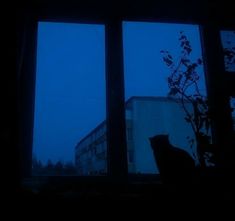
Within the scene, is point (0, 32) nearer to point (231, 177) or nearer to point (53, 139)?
point (53, 139)

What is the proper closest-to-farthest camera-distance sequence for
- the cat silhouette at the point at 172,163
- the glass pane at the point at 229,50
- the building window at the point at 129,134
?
the cat silhouette at the point at 172,163, the building window at the point at 129,134, the glass pane at the point at 229,50

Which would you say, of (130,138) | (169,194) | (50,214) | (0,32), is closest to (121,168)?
(130,138)

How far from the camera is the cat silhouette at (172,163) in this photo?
77.0 inches

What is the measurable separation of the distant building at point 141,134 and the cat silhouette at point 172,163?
1.85ft

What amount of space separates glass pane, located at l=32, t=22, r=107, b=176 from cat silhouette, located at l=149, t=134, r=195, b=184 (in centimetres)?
74

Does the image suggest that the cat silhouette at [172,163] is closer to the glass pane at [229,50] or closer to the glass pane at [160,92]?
the glass pane at [160,92]

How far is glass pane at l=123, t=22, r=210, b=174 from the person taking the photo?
269cm

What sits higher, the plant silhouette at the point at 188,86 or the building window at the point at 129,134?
the plant silhouette at the point at 188,86

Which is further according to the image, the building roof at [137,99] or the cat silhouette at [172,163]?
the building roof at [137,99]

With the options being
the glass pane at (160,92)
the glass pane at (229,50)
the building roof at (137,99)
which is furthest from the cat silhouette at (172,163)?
the glass pane at (229,50)

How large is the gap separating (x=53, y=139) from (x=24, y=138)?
0.26m

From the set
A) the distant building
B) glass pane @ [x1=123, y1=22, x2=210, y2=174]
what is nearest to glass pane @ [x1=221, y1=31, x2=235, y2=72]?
glass pane @ [x1=123, y1=22, x2=210, y2=174]

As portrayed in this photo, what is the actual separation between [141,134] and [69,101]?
0.76 m

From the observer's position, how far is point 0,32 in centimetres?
223
